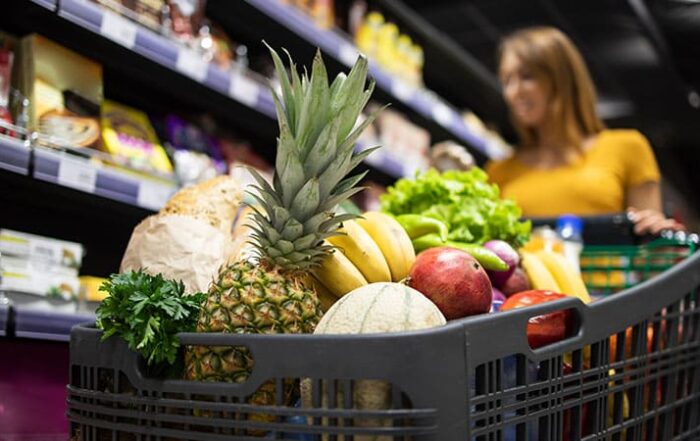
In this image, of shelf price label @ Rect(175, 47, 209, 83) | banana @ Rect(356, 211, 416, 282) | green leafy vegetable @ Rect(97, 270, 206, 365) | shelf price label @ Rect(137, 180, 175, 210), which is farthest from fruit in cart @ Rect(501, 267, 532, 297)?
shelf price label @ Rect(175, 47, 209, 83)

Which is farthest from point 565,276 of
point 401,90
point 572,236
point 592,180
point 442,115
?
point 442,115

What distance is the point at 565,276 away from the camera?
160 cm

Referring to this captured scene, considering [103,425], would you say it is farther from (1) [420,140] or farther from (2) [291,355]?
(1) [420,140]

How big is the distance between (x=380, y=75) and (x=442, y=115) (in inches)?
29.0

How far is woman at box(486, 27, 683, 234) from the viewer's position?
105 inches

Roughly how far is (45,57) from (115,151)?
36 centimetres

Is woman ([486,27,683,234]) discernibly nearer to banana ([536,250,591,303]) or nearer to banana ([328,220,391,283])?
banana ([536,250,591,303])

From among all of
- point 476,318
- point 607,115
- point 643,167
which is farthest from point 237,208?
point 607,115

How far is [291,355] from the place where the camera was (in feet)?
2.69

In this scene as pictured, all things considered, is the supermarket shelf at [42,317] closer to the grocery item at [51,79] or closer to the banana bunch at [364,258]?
the grocery item at [51,79]

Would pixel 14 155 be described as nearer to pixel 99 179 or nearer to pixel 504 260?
pixel 99 179

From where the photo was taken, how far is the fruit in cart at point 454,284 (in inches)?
45.1

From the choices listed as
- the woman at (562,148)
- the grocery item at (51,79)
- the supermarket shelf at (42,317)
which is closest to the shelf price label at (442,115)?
the woman at (562,148)

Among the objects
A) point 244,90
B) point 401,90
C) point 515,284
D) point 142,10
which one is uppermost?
point 401,90
